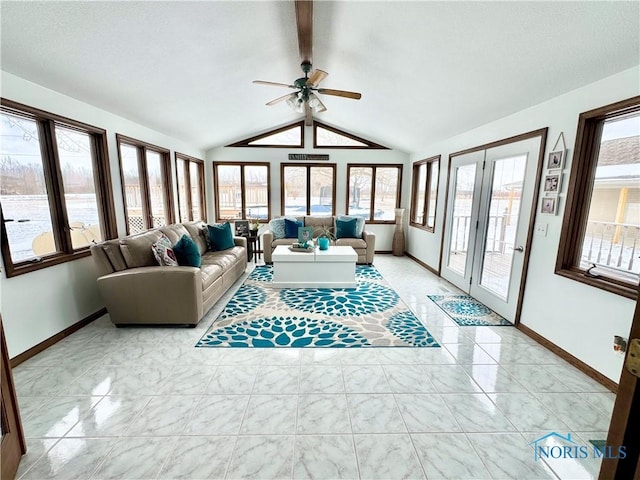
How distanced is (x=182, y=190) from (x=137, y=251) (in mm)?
2637

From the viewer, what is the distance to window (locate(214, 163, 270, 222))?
255 inches

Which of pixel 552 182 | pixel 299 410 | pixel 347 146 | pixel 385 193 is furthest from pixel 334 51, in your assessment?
pixel 385 193

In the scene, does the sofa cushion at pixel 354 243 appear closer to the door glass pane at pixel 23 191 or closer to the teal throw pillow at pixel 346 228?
the teal throw pillow at pixel 346 228

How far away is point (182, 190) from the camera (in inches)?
213

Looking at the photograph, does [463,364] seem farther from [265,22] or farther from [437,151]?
[437,151]

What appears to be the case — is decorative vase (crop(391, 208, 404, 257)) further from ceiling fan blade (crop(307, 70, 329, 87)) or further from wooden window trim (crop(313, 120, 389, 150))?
ceiling fan blade (crop(307, 70, 329, 87))

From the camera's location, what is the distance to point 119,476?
143 centimetres

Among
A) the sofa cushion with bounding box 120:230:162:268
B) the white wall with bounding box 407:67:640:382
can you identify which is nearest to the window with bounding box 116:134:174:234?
the sofa cushion with bounding box 120:230:162:268

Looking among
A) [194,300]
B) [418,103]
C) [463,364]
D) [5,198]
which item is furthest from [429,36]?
Answer: [5,198]

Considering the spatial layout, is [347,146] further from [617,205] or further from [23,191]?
[23,191]

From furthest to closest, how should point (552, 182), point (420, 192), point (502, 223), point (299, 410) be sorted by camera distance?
point (420, 192) → point (502, 223) → point (552, 182) → point (299, 410)

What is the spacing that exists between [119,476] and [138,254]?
7.16ft

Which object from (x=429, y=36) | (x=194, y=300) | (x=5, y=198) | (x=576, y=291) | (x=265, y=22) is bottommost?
(x=194, y=300)

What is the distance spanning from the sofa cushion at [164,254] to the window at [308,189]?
3.54m
